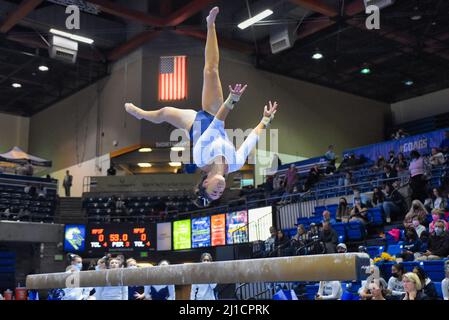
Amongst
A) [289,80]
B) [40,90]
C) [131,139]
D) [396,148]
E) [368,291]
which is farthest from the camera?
[40,90]

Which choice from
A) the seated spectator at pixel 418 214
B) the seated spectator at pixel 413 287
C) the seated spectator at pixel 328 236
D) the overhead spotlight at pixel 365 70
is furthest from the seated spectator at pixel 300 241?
the overhead spotlight at pixel 365 70

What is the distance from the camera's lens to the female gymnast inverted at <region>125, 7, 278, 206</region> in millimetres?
5246

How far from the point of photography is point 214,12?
18.8ft

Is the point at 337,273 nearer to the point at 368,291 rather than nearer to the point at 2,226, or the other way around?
the point at 368,291

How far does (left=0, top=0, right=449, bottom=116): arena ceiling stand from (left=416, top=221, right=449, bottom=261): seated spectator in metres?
9.51

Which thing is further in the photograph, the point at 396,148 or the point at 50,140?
the point at 50,140

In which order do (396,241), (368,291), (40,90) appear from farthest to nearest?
(40,90), (396,241), (368,291)

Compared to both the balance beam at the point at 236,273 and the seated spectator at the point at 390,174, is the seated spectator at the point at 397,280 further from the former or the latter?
the seated spectator at the point at 390,174

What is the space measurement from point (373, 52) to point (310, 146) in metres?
4.78

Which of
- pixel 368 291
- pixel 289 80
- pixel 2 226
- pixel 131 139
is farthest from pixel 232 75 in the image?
pixel 368 291

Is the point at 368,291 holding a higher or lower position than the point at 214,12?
lower

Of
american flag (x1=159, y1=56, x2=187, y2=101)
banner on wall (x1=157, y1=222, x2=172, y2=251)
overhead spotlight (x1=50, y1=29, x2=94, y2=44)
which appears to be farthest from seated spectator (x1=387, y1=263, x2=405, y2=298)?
overhead spotlight (x1=50, y1=29, x2=94, y2=44)

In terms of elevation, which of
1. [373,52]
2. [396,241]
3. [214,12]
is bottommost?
[396,241]

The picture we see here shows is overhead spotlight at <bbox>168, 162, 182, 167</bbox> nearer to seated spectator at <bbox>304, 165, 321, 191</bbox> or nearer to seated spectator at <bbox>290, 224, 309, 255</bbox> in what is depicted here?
seated spectator at <bbox>304, 165, 321, 191</bbox>
